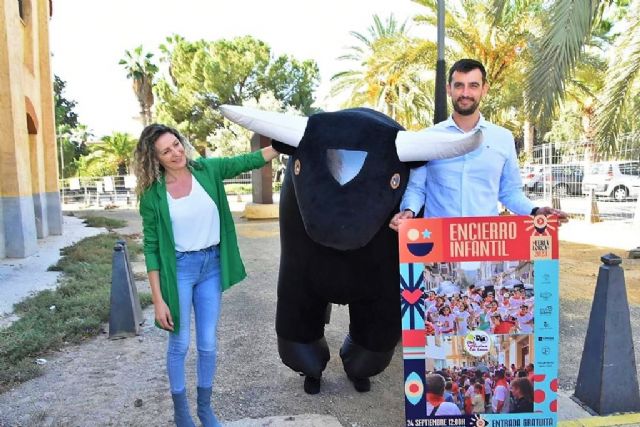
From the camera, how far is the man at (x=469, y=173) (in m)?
2.54

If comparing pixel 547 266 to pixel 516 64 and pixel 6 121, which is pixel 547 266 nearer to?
pixel 6 121

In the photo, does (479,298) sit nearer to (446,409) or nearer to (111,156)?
(446,409)

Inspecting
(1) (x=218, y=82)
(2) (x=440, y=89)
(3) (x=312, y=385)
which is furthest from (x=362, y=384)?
(1) (x=218, y=82)

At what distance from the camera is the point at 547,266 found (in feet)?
7.27

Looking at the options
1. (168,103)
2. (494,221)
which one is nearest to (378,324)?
(494,221)

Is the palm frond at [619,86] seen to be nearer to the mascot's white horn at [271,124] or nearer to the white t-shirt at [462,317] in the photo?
the mascot's white horn at [271,124]

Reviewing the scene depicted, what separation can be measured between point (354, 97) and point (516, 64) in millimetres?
6918

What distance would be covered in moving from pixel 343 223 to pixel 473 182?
0.75 metres

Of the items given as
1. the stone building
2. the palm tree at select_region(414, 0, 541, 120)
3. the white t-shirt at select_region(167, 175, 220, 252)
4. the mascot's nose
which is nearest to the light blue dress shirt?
the mascot's nose

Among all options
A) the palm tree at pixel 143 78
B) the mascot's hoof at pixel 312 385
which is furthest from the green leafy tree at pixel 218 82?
the mascot's hoof at pixel 312 385

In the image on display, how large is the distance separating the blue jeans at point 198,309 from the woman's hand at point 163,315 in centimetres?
7

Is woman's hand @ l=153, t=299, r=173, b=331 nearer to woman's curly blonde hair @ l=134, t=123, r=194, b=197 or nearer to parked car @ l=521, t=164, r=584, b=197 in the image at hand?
woman's curly blonde hair @ l=134, t=123, r=194, b=197

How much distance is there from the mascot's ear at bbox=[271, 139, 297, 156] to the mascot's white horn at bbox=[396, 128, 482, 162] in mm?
598

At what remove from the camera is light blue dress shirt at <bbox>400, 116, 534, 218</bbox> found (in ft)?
8.39
